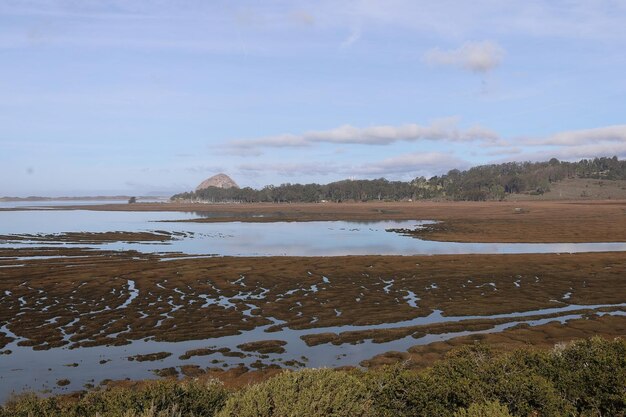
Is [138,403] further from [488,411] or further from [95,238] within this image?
[95,238]

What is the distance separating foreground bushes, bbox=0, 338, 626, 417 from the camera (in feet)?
32.9

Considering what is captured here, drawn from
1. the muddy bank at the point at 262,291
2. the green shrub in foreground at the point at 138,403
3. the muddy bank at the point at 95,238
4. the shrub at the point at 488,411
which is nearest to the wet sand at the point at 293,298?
the muddy bank at the point at 262,291

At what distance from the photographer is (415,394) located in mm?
12195

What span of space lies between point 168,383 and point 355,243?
214 ft

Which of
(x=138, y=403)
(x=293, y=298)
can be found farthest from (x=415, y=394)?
(x=293, y=298)

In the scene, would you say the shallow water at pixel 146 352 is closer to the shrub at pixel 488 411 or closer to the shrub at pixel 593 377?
the shrub at pixel 593 377

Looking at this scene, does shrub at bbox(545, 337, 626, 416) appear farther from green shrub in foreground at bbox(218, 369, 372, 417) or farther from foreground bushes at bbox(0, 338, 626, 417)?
green shrub in foreground at bbox(218, 369, 372, 417)

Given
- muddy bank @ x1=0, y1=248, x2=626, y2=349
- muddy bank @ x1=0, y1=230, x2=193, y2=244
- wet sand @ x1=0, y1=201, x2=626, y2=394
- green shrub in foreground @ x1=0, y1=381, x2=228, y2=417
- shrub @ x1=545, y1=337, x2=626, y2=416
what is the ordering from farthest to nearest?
muddy bank @ x1=0, y1=230, x2=193, y2=244, muddy bank @ x1=0, y1=248, x2=626, y2=349, wet sand @ x1=0, y1=201, x2=626, y2=394, shrub @ x1=545, y1=337, x2=626, y2=416, green shrub in foreground @ x1=0, y1=381, x2=228, y2=417

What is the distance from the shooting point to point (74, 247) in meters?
71.1

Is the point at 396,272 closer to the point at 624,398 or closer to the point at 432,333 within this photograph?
the point at 432,333

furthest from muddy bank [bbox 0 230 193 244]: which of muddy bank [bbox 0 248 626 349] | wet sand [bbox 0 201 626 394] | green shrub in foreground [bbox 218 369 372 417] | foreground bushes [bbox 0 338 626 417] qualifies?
green shrub in foreground [bbox 218 369 372 417]

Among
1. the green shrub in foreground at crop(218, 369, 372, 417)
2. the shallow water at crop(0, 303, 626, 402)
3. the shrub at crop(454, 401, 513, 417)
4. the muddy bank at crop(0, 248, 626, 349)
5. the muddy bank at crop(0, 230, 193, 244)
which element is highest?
the green shrub in foreground at crop(218, 369, 372, 417)

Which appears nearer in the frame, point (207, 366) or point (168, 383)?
point (168, 383)

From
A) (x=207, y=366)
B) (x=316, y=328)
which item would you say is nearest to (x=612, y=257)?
(x=316, y=328)
